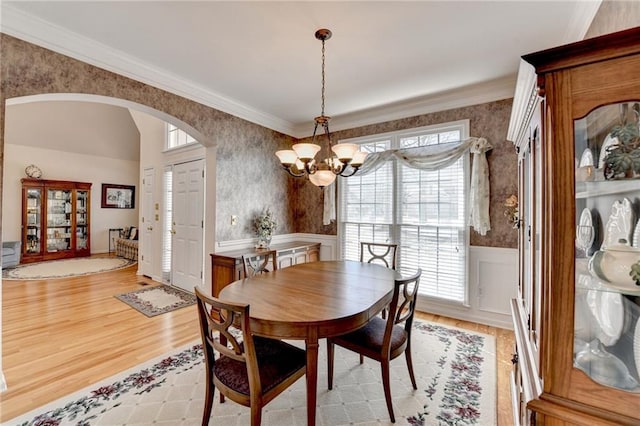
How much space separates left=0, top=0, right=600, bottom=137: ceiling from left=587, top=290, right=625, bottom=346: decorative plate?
2.05m

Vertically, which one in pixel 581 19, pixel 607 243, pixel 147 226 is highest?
pixel 581 19

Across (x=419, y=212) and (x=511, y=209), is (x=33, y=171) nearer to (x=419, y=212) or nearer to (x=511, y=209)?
(x=419, y=212)

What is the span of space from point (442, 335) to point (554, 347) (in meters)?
2.48

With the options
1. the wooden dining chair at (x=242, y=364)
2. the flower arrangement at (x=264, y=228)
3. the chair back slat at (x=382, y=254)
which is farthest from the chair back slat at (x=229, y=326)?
the flower arrangement at (x=264, y=228)

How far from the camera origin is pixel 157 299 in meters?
4.12

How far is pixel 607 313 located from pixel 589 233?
26 cm

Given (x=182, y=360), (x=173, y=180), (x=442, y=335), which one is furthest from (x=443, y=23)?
(x=173, y=180)

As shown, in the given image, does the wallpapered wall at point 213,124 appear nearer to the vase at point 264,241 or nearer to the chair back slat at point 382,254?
the vase at point 264,241

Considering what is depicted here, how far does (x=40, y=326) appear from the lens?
319 centimetres

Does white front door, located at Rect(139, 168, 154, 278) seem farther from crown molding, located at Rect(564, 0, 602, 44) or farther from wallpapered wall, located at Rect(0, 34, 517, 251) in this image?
crown molding, located at Rect(564, 0, 602, 44)

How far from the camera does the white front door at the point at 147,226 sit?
522 cm

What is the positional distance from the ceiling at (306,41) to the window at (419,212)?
0.73m

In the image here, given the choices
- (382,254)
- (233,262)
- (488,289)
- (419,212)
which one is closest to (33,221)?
(233,262)

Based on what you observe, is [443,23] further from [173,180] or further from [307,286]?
[173,180]
